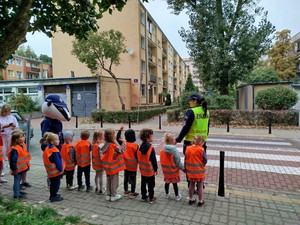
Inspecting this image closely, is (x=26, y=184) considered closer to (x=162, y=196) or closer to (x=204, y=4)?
(x=162, y=196)

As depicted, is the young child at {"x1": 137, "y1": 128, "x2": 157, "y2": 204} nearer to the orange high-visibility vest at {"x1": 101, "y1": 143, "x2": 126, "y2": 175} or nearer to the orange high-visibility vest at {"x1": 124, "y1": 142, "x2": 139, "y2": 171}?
the orange high-visibility vest at {"x1": 124, "y1": 142, "x2": 139, "y2": 171}

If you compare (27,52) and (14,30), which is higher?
(27,52)

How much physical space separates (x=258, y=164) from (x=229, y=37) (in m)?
13.8

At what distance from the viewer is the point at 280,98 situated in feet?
45.0

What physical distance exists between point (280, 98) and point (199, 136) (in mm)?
12208

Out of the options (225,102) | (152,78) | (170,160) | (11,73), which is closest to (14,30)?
(170,160)

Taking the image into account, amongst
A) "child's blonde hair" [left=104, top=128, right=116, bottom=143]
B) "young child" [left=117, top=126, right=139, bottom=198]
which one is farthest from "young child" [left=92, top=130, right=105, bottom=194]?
"young child" [left=117, top=126, right=139, bottom=198]

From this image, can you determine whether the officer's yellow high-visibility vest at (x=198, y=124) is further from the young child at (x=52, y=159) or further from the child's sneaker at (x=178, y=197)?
the young child at (x=52, y=159)

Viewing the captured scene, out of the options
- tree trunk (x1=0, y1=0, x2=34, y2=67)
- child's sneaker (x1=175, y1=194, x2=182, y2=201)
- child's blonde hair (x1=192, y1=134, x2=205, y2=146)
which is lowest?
child's sneaker (x1=175, y1=194, x2=182, y2=201)

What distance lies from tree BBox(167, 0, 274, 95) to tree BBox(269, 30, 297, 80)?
27.1m

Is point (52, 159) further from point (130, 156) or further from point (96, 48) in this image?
point (96, 48)

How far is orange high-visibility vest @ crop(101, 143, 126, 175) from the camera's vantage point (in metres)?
4.00

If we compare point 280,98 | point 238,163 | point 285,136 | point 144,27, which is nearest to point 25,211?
point 238,163

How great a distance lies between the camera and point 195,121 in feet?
13.4
